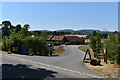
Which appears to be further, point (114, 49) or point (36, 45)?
point (36, 45)

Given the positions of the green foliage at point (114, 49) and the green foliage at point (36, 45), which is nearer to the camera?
the green foliage at point (114, 49)

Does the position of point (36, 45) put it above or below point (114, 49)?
above

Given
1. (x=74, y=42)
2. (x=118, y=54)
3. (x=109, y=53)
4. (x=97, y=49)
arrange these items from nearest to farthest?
(x=118, y=54), (x=109, y=53), (x=97, y=49), (x=74, y=42)

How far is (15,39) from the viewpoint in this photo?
110 ft

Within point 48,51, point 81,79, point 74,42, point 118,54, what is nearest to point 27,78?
point 81,79

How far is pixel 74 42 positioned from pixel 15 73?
87266 mm

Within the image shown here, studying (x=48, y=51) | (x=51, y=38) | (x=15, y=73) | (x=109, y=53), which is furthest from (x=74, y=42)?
(x=15, y=73)

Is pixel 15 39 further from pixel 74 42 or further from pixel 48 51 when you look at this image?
pixel 74 42

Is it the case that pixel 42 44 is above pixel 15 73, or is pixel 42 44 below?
above

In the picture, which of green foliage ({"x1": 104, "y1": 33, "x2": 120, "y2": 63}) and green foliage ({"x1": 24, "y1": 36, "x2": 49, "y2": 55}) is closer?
green foliage ({"x1": 104, "y1": 33, "x2": 120, "y2": 63})

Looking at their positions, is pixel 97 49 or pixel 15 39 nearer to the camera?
pixel 97 49

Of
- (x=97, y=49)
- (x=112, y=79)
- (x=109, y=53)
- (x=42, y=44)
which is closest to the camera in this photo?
(x=112, y=79)

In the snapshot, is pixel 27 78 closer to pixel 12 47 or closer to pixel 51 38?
pixel 12 47

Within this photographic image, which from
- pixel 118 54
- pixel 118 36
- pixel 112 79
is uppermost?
pixel 118 36
